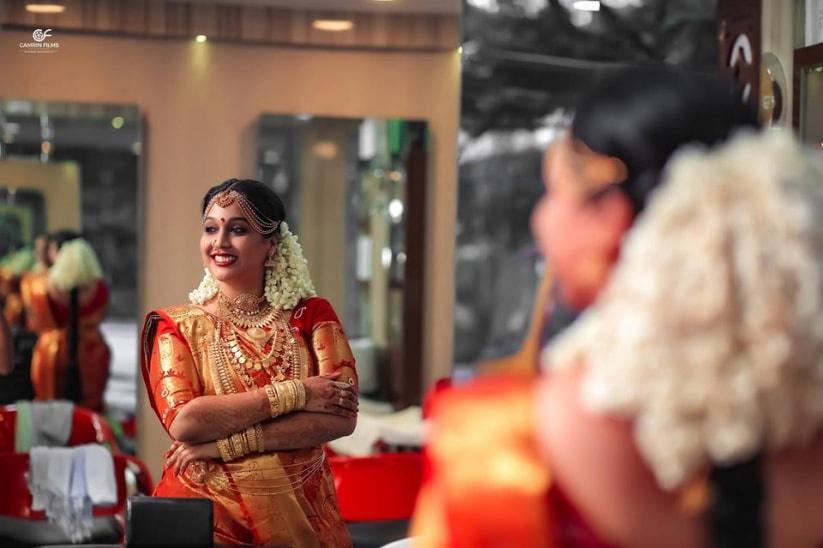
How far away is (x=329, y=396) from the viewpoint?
3.30 meters

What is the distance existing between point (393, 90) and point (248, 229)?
3.90 metres

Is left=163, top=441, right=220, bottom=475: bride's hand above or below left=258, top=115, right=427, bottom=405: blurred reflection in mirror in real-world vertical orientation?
below

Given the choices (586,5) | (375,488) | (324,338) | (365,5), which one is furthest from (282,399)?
(365,5)

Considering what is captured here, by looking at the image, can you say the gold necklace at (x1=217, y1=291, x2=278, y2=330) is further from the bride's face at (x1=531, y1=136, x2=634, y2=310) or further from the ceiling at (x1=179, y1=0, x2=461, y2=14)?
the ceiling at (x1=179, y1=0, x2=461, y2=14)

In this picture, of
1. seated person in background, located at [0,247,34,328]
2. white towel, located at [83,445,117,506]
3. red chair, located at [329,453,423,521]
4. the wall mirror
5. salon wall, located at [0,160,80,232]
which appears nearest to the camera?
the wall mirror

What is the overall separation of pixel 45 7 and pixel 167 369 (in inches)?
164

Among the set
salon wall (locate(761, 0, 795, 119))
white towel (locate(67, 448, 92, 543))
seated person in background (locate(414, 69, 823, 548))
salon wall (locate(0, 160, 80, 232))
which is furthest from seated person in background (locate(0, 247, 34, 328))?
seated person in background (locate(414, 69, 823, 548))

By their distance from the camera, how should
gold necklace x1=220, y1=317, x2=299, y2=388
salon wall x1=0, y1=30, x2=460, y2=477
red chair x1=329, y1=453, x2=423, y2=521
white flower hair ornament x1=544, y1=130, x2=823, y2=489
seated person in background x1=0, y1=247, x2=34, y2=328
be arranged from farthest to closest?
salon wall x1=0, y1=30, x2=460, y2=477 → seated person in background x1=0, y1=247, x2=34, y2=328 → red chair x1=329, y1=453, x2=423, y2=521 → gold necklace x1=220, y1=317, x2=299, y2=388 → white flower hair ornament x1=544, y1=130, x2=823, y2=489

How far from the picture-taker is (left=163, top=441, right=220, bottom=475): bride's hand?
128 inches

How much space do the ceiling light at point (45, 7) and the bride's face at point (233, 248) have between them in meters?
3.83

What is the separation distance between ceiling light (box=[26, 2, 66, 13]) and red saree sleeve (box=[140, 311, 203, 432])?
3.94m

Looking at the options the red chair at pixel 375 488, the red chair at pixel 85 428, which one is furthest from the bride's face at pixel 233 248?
the red chair at pixel 85 428

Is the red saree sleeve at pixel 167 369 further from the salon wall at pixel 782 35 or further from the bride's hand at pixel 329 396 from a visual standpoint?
the salon wall at pixel 782 35

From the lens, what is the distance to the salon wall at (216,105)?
7012 mm
